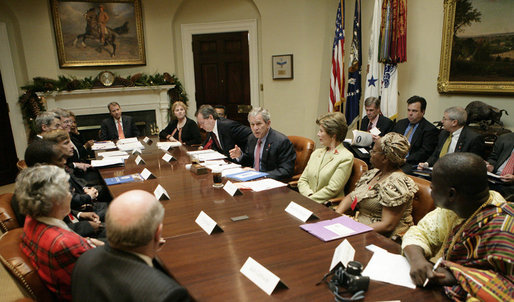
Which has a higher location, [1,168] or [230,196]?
[230,196]

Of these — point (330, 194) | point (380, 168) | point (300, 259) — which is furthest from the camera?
point (330, 194)

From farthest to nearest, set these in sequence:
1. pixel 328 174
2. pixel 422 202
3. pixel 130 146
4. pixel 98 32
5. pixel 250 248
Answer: pixel 98 32, pixel 130 146, pixel 328 174, pixel 422 202, pixel 250 248

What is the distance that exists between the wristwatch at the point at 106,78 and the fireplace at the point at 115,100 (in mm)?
195

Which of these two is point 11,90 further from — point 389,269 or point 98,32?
point 389,269

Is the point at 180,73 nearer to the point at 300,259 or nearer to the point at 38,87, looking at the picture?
the point at 38,87

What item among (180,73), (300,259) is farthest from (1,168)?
(300,259)

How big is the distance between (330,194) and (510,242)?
1.64 metres

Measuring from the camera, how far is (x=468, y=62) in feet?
14.3

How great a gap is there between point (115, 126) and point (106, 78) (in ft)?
6.04

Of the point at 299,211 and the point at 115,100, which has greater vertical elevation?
the point at 115,100

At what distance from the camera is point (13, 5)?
620 centimetres

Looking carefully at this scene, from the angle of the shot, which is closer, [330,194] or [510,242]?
[510,242]

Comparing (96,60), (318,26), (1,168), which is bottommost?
(1,168)

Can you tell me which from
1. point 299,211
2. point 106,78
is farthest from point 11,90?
point 299,211
